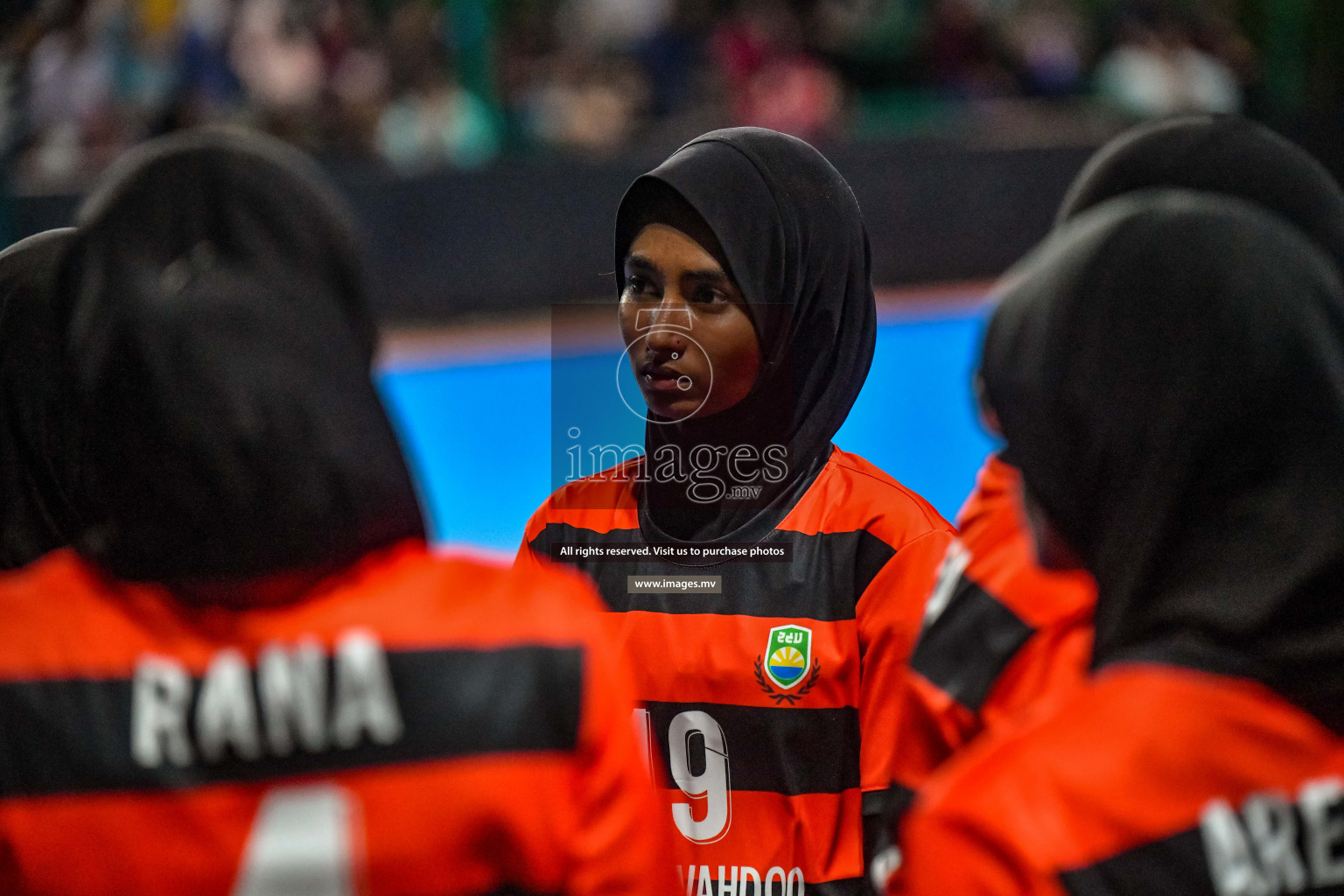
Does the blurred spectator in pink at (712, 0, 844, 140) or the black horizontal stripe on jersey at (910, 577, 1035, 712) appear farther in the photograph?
the blurred spectator in pink at (712, 0, 844, 140)

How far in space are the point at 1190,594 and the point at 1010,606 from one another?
273mm

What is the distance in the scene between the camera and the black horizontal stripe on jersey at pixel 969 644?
133 centimetres

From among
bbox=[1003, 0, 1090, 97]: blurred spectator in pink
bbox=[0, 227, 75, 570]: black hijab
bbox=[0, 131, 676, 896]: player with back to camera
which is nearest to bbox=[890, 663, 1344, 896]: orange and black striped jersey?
bbox=[0, 131, 676, 896]: player with back to camera

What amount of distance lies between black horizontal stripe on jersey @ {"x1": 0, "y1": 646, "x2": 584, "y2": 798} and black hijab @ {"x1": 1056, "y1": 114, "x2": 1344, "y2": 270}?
98 cm

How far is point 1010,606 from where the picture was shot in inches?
53.1

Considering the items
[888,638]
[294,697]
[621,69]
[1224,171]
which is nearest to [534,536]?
[888,638]

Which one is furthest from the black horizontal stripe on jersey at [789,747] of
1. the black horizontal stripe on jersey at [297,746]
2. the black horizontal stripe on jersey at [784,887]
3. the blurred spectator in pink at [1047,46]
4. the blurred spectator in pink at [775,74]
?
the blurred spectator in pink at [1047,46]

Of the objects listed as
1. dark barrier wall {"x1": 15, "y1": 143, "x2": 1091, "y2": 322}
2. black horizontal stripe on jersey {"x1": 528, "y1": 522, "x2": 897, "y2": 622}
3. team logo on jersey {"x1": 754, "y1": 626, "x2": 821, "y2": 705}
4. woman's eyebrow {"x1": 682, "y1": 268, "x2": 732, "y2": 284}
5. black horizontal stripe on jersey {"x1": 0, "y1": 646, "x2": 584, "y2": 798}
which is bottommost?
dark barrier wall {"x1": 15, "y1": 143, "x2": 1091, "y2": 322}

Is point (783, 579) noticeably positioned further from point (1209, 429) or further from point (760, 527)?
point (1209, 429)

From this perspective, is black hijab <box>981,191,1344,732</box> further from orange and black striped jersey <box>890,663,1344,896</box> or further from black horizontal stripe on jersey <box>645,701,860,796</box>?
black horizontal stripe on jersey <box>645,701,860,796</box>

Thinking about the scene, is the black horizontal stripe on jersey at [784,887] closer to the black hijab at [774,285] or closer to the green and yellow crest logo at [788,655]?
the green and yellow crest logo at [788,655]

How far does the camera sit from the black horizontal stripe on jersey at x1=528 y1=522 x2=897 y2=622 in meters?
1.79

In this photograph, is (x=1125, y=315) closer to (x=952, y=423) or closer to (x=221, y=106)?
(x=952, y=423)

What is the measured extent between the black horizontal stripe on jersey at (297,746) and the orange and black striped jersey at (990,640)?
1.39 feet
